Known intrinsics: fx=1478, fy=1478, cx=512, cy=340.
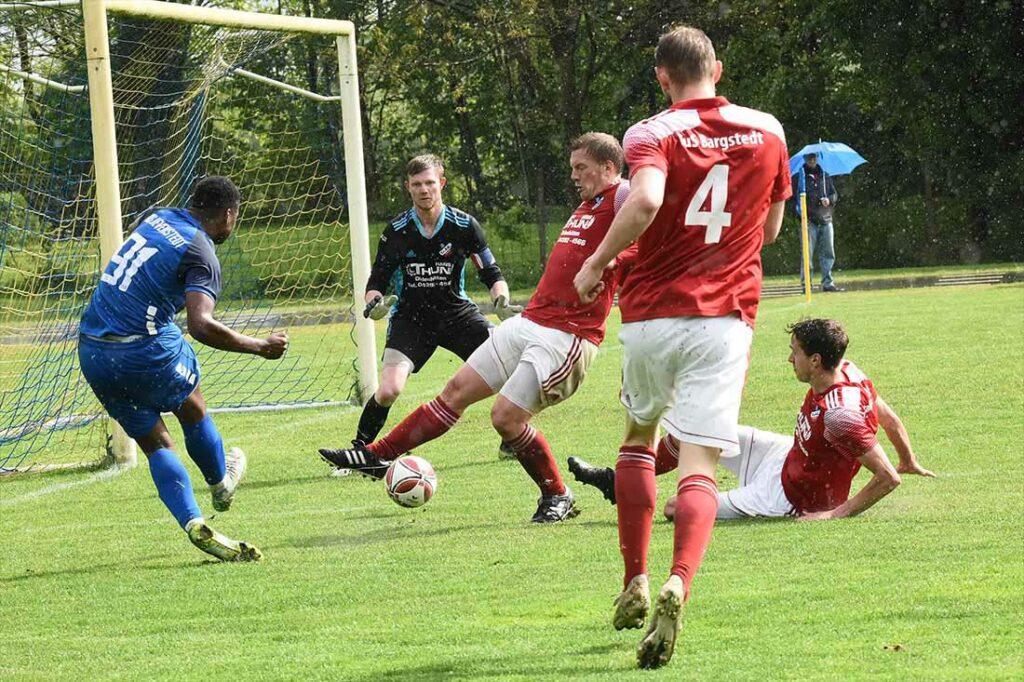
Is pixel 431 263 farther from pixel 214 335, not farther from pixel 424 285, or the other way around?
pixel 214 335

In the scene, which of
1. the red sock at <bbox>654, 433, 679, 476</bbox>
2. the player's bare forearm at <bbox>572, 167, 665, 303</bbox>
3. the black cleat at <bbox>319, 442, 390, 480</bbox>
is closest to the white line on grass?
the black cleat at <bbox>319, 442, 390, 480</bbox>

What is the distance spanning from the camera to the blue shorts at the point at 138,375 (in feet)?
22.2

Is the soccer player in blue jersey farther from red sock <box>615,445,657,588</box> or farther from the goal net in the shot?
the goal net

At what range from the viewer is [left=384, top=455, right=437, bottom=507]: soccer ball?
7.19 metres

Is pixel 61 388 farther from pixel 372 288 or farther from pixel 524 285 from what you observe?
pixel 524 285

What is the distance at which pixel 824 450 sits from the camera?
22.9ft

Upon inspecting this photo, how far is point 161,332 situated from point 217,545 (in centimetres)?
102

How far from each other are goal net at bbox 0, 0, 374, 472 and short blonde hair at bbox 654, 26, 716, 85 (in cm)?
582

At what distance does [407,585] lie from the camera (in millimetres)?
6066

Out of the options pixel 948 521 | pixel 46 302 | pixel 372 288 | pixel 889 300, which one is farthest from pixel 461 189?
pixel 948 521

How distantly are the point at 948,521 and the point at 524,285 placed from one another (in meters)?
23.9

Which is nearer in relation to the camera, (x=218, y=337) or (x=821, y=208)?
(x=218, y=337)

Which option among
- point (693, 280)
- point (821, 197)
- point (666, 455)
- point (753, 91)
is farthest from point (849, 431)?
point (753, 91)

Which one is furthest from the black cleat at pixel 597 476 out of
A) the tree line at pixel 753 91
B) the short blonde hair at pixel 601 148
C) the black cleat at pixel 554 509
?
the tree line at pixel 753 91
